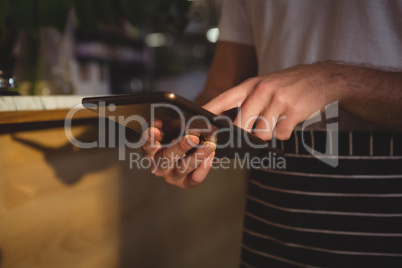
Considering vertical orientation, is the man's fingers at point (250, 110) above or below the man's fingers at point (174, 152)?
above

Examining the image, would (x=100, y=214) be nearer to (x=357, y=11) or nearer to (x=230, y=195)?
(x=230, y=195)

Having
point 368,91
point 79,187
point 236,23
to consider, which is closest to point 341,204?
point 368,91

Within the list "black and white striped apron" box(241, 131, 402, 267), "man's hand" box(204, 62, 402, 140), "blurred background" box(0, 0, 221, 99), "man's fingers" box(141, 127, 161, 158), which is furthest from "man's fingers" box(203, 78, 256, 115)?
"blurred background" box(0, 0, 221, 99)

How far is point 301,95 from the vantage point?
438mm

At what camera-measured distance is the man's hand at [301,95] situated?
0.43 meters

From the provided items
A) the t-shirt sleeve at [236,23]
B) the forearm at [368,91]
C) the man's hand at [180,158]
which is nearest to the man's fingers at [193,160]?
the man's hand at [180,158]

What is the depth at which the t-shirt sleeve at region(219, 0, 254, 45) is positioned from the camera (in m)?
0.88

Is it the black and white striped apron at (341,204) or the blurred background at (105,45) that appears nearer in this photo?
the black and white striped apron at (341,204)

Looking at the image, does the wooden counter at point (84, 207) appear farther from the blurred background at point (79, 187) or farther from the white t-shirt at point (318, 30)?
the white t-shirt at point (318, 30)

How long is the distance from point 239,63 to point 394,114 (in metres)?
0.50

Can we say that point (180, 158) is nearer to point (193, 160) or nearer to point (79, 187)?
point (193, 160)

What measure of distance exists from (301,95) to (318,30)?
37 cm

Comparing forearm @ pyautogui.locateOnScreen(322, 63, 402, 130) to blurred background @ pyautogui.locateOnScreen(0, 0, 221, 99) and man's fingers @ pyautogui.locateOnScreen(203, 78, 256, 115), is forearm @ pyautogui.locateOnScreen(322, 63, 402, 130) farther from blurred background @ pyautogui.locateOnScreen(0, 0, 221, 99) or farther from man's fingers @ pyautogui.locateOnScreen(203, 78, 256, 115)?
blurred background @ pyautogui.locateOnScreen(0, 0, 221, 99)

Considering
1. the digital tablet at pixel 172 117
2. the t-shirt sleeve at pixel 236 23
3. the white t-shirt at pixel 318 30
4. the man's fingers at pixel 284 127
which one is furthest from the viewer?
the t-shirt sleeve at pixel 236 23
